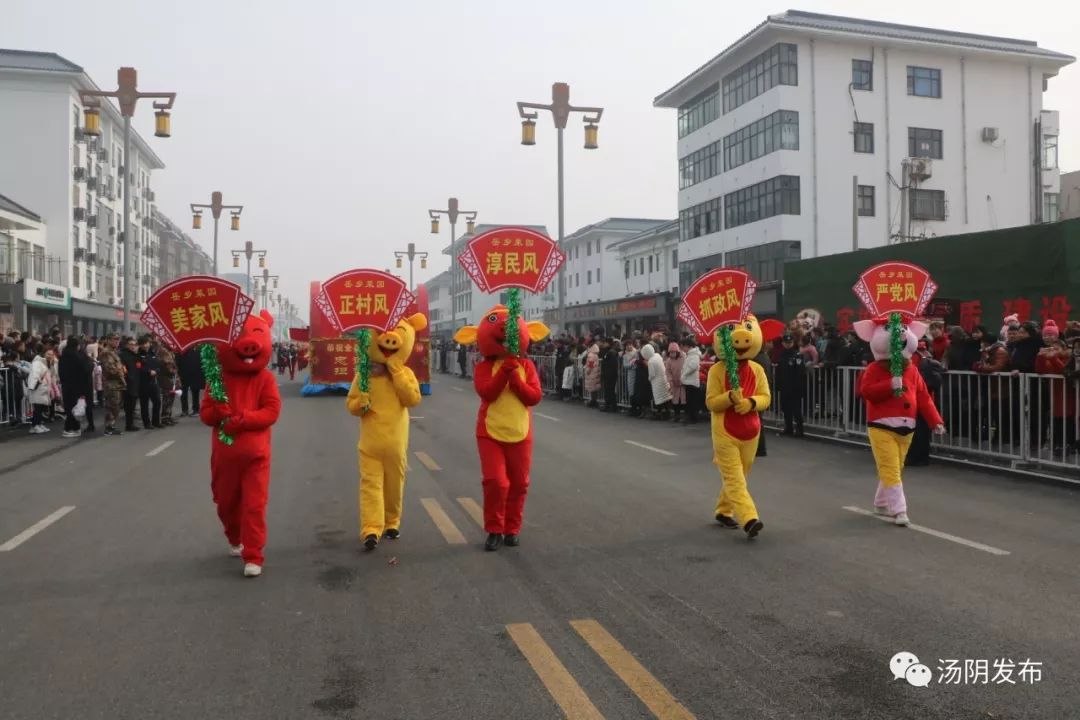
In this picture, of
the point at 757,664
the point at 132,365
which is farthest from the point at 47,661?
the point at 132,365

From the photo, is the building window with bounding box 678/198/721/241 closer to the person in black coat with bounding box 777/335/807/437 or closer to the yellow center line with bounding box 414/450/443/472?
the person in black coat with bounding box 777/335/807/437

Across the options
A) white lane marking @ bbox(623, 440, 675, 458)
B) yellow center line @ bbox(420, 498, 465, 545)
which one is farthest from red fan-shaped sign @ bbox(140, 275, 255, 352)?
white lane marking @ bbox(623, 440, 675, 458)

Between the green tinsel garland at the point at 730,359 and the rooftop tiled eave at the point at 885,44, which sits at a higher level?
the rooftop tiled eave at the point at 885,44

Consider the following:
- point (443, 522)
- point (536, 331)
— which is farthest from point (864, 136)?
point (443, 522)

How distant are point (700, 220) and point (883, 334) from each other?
37.8 metres

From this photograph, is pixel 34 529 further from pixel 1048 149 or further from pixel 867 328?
pixel 1048 149

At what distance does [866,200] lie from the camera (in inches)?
1538

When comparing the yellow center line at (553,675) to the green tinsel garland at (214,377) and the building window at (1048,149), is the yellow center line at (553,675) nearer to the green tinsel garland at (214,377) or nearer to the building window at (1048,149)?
the green tinsel garland at (214,377)

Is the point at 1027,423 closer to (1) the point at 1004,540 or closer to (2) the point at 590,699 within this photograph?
(1) the point at 1004,540

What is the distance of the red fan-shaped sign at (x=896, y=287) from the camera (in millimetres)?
11234

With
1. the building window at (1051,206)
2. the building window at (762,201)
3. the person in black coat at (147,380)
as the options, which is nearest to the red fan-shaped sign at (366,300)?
the person in black coat at (147,380)

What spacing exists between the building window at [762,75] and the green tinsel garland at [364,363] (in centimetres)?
3437

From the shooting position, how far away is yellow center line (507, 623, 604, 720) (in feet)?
12.9

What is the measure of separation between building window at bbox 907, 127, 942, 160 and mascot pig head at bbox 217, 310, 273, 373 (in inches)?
1516
